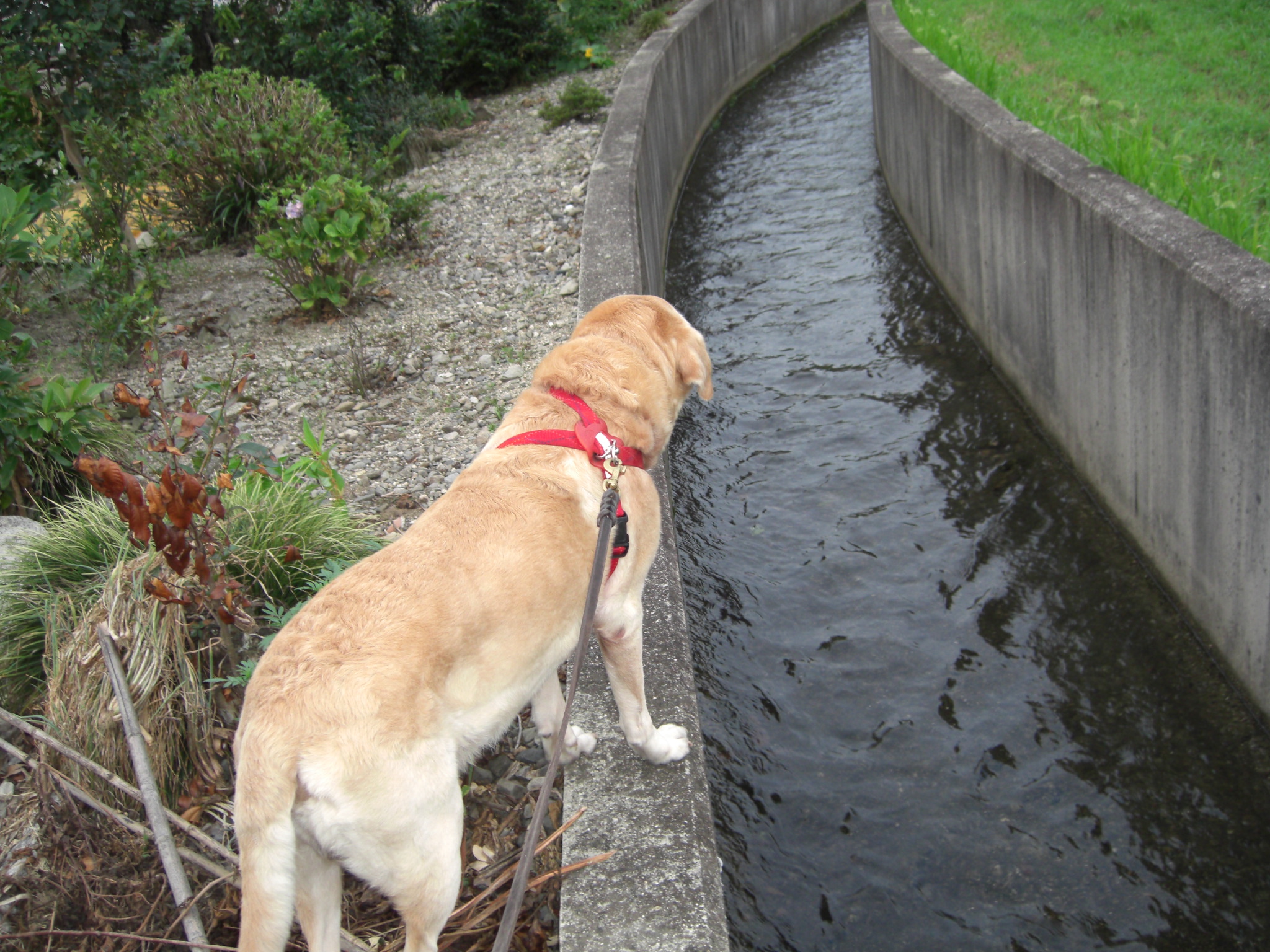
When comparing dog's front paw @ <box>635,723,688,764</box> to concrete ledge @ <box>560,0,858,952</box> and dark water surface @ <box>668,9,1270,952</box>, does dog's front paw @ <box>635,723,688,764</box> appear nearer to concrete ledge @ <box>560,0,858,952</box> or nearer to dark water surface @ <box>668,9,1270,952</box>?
concrete ledge @ <box>560,0,858,952</box>

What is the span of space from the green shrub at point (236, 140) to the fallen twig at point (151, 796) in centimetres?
498

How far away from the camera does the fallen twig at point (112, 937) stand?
2.48m

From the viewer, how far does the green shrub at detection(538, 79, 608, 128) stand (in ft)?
33.3

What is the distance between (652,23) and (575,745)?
1242cm

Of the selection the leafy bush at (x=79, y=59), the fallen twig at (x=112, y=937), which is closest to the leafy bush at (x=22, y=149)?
the leafy bush at (x=79, y=59)

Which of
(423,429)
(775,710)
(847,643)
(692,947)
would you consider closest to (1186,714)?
(847,643)

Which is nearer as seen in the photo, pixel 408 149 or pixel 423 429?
pixel 423 429

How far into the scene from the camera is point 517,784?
132 inches

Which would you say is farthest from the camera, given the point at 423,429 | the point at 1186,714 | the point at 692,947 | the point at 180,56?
the point at 180,56

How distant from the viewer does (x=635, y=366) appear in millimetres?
3398

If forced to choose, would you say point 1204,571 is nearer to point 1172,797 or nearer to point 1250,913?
point 1172,797

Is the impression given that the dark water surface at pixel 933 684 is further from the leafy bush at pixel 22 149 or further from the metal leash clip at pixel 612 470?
the leafy bush at pixel 22 149

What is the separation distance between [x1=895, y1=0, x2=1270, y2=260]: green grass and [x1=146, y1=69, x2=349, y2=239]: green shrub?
5543 mm

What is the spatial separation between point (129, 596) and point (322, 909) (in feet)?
5.42
